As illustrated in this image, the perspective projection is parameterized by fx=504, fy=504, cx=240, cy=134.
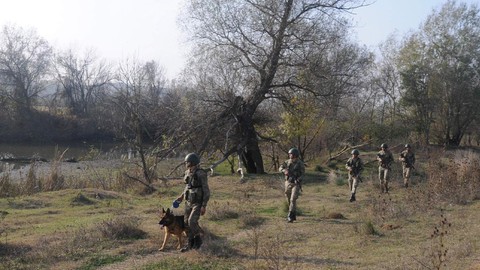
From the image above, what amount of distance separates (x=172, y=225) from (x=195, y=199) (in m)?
0.64

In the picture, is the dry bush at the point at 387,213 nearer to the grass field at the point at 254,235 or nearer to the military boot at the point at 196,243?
the grass field at the point at 254,235

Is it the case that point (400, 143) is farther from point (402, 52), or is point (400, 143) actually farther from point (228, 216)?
point (228, 216)

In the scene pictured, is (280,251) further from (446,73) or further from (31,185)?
(446,73)

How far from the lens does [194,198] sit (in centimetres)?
959

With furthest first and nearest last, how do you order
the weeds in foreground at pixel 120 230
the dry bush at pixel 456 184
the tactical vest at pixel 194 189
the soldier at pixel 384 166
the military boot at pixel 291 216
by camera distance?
the soldier at pixel 384 166 < the dry bush at pixel 456 184 < the military boot at pixel 291 216 < the weeds in foreground at pixel 120 230 < the tactical vest at pixel 194 189

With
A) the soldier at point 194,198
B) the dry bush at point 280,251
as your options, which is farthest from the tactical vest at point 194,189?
the dry bush at point 280,251

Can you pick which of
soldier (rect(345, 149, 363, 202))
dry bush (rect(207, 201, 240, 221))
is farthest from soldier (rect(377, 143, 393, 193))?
dry bush (rect(207, 201, 240, 221))

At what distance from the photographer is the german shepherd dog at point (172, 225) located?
935 centimetres

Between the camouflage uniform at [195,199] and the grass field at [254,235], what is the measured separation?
31cm

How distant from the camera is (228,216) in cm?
1286

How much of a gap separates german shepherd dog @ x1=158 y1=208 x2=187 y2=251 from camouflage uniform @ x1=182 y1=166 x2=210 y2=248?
15 cm

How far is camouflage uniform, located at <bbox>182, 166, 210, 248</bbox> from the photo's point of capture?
9.46m

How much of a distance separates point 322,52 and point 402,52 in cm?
2393

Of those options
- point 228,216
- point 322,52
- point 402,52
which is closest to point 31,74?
point 402,52
